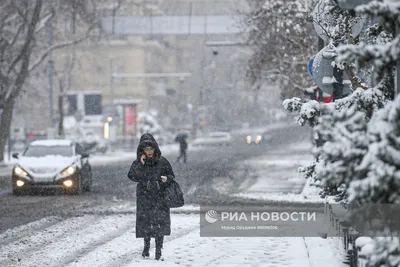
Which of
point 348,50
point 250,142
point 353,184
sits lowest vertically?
point 250,142

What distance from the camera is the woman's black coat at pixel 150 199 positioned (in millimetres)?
11500

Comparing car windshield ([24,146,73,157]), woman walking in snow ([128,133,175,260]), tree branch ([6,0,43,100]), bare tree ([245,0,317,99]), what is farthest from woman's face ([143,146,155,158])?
tree branch ([6,0,43,100])

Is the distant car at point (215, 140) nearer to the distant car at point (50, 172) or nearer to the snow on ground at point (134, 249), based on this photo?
the distant car at point (50, 172)

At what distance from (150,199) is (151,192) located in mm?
91

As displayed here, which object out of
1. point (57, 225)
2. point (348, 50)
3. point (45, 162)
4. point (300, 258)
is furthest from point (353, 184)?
point (45, 162)

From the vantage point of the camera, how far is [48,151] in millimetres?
25844

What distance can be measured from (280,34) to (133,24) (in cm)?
2019

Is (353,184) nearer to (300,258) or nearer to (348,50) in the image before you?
(348,50)

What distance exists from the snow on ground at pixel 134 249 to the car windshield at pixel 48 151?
30.9ft

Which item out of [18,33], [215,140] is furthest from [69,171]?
[215,140]

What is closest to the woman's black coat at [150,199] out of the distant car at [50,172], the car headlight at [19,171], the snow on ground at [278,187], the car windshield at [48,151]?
the snow on ground at [278,187]

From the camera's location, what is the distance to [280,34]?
105ft

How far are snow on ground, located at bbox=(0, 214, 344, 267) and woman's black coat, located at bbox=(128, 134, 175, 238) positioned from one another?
16.4 inches

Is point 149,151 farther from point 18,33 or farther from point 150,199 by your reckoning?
point 18,33
